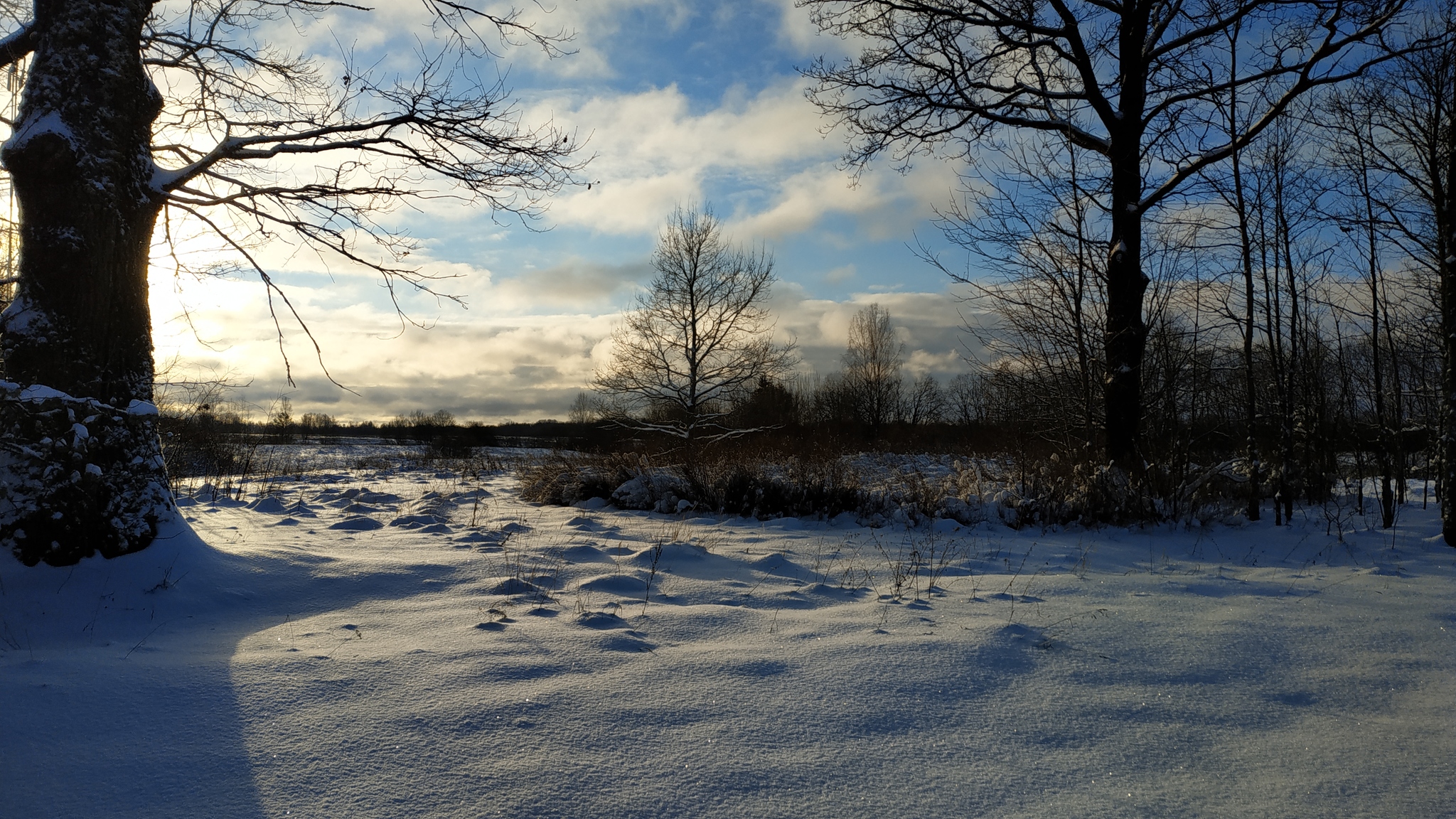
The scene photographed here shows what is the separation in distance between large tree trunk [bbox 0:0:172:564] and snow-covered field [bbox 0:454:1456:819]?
0.92ft

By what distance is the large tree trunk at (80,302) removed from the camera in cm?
369

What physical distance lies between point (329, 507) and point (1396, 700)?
8.48 m

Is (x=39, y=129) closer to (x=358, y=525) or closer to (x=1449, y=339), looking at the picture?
(x=358, y=525)

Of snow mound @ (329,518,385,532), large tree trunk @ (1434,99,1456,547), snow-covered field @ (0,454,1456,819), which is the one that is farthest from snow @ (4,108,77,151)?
large tree trunk @ (1434,99,1456,547)

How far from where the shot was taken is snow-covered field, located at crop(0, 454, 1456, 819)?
184 cm

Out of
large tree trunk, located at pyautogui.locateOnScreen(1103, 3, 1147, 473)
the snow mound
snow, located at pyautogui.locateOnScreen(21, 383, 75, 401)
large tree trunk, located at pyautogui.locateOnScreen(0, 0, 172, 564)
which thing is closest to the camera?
snow, located at pyautogui.locateOnScreen(21, 383, 75, 401)

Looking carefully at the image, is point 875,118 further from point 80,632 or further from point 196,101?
point 80,632

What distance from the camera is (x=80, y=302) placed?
157 inches

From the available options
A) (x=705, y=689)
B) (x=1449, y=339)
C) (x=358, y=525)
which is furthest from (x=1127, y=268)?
(x=358, y=525)

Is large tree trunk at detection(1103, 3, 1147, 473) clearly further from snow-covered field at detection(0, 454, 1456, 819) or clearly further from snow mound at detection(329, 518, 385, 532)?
snow mound at detection(329, 518, 385, 532)

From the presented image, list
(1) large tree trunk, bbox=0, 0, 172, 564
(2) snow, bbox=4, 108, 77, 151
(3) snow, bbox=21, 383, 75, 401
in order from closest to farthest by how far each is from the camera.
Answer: (3) snow, bbox=21, 383, 75, 401 < (1) large tree trunk, bbox=0, 0, 172, 564 < (2) snow, bbox=4, 108, 77, 151

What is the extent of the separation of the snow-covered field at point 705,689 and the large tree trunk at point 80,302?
0.28 meters

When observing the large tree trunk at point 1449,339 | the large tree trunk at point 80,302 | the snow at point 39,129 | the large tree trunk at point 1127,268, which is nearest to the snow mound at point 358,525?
the large tree trunk at point 80,302

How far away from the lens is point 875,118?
8156 millimetres
